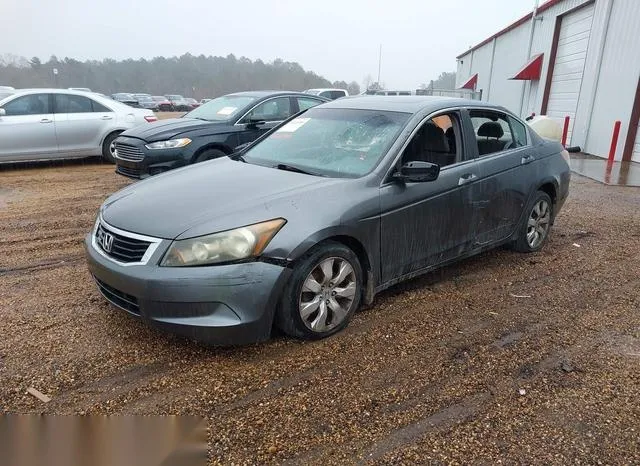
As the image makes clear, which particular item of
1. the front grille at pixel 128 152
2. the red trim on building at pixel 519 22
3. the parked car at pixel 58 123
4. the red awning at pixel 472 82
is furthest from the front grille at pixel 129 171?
the red awning at pixel 472 82

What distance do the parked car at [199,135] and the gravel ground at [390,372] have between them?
2714 millimetres

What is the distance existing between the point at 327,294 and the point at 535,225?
2.86 m

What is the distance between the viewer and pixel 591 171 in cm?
1133

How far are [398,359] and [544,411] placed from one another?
0.85 meters

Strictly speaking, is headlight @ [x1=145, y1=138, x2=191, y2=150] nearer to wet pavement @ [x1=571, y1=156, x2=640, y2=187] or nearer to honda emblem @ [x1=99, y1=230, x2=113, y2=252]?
honda emblem @ [x1=99, y1=230, x2=113, y2=252]

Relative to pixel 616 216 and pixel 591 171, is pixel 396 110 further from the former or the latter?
pixel 591 171

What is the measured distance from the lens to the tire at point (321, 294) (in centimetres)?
303

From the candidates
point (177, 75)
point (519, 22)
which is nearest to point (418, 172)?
point (519, 22)

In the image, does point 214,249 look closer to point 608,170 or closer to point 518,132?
point 518,132

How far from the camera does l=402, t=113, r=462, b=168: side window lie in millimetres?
3939

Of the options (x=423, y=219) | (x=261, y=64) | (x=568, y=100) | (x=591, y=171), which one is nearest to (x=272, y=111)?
(x=423, y=219)

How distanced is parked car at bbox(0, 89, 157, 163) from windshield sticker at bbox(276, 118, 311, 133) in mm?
5633

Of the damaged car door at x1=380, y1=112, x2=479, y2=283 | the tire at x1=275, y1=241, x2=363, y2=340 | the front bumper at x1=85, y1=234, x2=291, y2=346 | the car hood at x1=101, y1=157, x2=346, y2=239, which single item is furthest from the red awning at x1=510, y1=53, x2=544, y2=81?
the front bumper at x1=85, y1=234, x2=291, y2=346

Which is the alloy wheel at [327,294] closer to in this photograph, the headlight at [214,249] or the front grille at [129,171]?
the headlight at [214,249]
